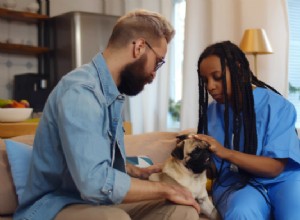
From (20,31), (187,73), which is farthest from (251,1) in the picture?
(20,31)

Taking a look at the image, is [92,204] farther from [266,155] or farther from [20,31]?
[20,31]

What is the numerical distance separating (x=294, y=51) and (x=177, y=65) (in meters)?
1.23

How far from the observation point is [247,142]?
70.2 inches

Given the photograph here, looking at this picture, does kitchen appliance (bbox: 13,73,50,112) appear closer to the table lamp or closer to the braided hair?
the table lamp

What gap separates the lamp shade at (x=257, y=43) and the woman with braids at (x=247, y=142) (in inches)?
33.8

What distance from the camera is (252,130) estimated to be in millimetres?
1781

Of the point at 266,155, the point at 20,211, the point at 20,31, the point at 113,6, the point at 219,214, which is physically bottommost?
the point at 219,214

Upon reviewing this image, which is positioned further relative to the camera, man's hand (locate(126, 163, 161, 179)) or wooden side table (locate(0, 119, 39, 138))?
wooden side table (locate(0, 119, 39, 138))

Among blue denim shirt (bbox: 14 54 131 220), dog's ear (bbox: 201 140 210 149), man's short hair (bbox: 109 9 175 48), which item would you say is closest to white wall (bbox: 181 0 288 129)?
dog's ear (bbox: 201 140 210 149)

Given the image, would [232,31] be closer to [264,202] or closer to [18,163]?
[264,202]

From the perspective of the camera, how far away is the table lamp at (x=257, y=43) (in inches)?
108

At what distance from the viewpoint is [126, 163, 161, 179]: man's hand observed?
1.76 metres

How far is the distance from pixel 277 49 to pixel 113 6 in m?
2.23

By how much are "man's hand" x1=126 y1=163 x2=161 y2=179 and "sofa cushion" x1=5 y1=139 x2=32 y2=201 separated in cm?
41
